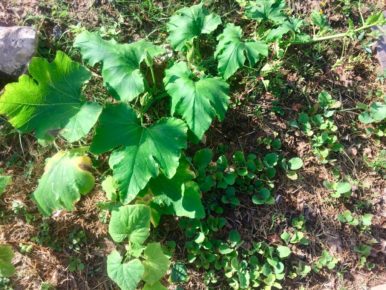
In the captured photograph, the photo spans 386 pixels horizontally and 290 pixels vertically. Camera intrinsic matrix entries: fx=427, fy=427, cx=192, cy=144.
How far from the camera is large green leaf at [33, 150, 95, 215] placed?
262 cm

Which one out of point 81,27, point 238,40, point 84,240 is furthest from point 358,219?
point 81,27

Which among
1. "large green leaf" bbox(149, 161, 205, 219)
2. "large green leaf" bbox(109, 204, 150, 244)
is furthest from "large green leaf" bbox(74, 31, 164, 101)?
"large green leaf" bbox(109, 204, 150, 244)

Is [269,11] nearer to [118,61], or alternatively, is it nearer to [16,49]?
[118,61]

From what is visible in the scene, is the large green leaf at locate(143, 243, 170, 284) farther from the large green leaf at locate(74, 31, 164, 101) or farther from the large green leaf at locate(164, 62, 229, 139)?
the large green leaf at locate(74, 31, 164, 101)

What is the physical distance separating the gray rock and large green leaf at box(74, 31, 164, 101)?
569 mm

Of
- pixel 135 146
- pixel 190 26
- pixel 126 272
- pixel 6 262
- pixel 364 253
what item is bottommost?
pixel 364 253

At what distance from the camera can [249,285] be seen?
2889 millimetres

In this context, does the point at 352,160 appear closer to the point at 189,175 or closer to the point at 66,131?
the point at 189,175

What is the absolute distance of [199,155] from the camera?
296 centimetres

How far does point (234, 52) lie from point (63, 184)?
137cm

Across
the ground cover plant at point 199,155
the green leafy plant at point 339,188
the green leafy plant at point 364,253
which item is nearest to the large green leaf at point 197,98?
the ground cover plant at point 199,155

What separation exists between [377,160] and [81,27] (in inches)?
96.2

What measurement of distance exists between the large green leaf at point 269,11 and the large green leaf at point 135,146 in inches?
39.8

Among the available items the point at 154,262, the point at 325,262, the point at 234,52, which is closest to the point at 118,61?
the point at 234,52
